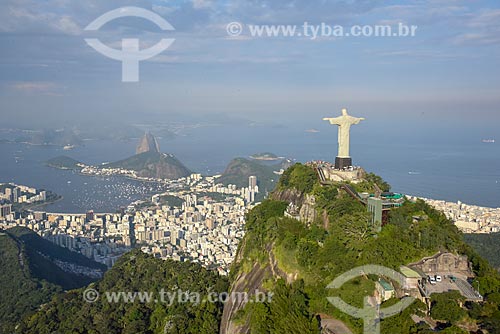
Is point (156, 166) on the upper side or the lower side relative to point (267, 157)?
lower

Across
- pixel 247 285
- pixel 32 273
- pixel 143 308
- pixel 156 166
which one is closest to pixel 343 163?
pixel 247 285

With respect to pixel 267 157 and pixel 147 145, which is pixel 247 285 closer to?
pixel 267 157

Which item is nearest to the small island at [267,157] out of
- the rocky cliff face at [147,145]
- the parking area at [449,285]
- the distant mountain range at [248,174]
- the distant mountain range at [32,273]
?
the distant mountain range at [248,174]

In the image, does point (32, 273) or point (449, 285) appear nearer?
point (449, 285)

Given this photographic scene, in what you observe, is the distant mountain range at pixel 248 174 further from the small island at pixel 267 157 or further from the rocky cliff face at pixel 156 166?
the rocky cliff face at pixel 156 166

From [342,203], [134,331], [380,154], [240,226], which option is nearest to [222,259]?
[240,226]
